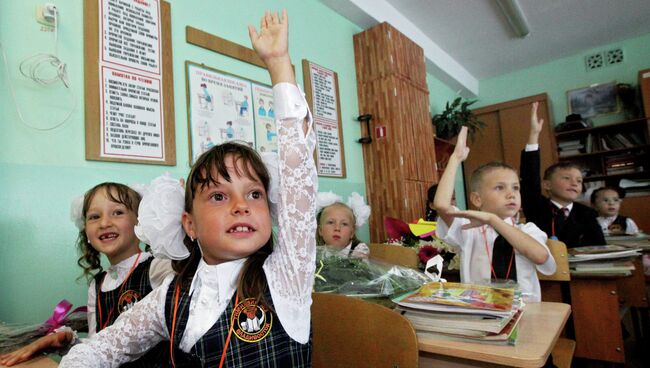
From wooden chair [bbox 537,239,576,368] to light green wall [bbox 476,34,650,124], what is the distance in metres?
5.38

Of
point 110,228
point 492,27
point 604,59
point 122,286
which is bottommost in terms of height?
point 122,286

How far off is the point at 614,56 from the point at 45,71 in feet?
23.7

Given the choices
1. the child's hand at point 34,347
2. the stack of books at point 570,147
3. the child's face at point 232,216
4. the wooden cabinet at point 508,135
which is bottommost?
the child's hand at point 34,347

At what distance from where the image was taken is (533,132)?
89.9 inches

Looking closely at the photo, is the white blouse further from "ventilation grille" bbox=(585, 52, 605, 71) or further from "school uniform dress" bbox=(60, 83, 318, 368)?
"ventilation grille" bbox=(585, 52, 605, 71)

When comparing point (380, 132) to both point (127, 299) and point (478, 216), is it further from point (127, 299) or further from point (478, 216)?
point (127, 299)

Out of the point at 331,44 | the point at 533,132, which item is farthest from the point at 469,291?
the point at 331,44

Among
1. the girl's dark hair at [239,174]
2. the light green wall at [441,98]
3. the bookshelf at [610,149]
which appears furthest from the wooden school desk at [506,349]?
the bookshelf at [610,149]

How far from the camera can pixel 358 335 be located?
99 cm

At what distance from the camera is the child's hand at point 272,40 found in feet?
2.69

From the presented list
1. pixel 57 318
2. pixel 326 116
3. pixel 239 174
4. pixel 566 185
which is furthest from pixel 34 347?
pixel 566 185

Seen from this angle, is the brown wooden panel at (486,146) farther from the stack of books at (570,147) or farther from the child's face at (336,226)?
the child's face at (336,226)

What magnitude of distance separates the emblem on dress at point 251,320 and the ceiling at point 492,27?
3391mm

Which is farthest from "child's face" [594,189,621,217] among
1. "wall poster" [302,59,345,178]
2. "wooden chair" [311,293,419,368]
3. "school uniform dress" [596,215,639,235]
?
"wooden chair" [311,293,419,368]
